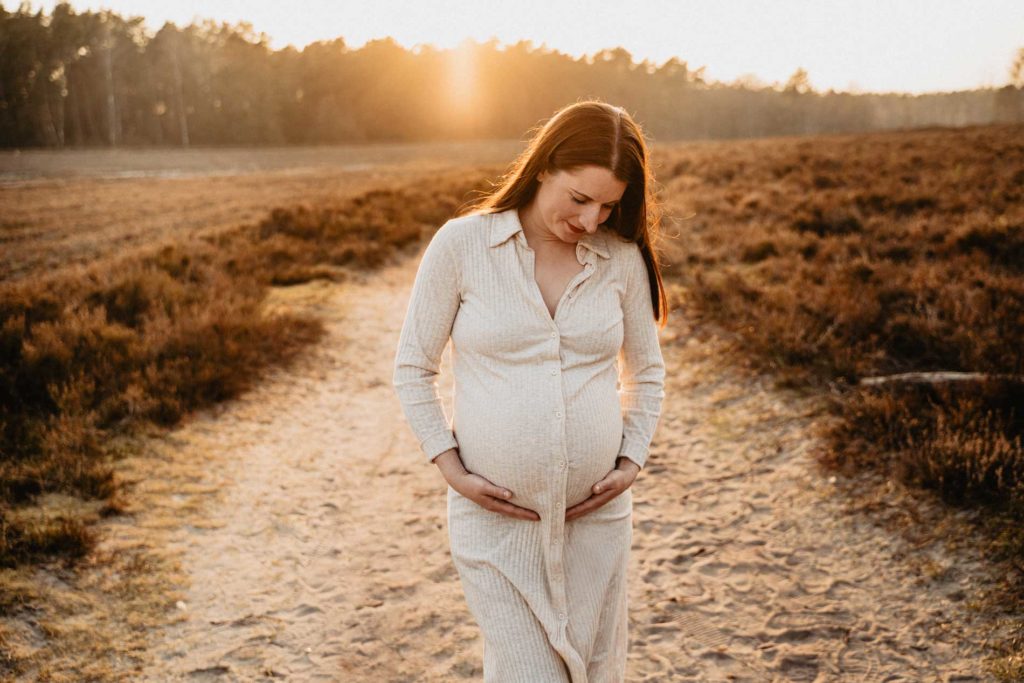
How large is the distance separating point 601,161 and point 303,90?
264 feet

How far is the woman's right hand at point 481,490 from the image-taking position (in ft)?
5.83

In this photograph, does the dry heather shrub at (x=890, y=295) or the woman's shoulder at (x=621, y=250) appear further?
the dry heather shrub at (x=890, y=295)

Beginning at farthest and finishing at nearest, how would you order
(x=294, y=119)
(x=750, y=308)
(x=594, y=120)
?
(x=294, y=119)
(x=750, y=308)
(x=594, y=120)

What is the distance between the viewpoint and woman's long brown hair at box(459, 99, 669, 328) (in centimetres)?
177

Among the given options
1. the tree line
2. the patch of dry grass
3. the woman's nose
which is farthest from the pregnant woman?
the tree line

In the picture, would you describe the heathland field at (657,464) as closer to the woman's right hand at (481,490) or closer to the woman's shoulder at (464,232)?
the woman's shoulder at (464,232)

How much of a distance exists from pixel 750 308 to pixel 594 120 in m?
5.79

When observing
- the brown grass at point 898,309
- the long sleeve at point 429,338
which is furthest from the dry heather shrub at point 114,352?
the brown grass at point 898,309

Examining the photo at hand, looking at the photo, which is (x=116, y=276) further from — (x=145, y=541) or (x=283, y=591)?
(x=283, y=591)

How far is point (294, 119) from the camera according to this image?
70375 millimetres

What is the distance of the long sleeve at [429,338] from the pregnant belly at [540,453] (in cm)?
10

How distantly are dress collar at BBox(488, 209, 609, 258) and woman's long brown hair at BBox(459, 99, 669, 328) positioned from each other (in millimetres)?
48

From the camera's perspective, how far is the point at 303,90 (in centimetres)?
7344

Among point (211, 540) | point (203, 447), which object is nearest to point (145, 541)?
point (211, 540)
